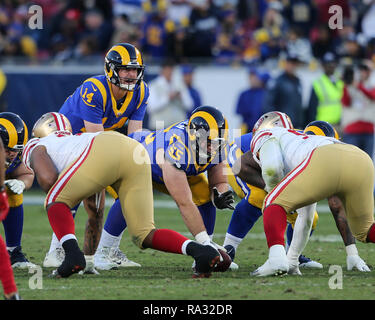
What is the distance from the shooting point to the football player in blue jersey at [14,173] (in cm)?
676

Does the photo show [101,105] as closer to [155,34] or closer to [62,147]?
[62,147]

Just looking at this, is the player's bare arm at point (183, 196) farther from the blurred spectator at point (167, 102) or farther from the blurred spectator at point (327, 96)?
the blurred spectator at point (167, 102)

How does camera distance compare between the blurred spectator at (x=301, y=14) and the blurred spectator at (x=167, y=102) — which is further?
the blurred spectator at (x=301, y=14)

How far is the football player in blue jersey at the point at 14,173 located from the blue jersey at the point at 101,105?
63 centimetres

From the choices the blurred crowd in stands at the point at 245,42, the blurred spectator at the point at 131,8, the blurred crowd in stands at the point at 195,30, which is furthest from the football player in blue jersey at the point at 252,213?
the blurred spectator at the point at 131,8

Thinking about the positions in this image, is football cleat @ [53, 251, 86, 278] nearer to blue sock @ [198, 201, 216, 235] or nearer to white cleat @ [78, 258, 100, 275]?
white cleat @ [78, 258, 100, 275]

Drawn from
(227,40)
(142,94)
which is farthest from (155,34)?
(142,94)

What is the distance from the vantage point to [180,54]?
570 inches

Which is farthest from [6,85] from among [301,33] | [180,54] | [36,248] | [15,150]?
[15,150]

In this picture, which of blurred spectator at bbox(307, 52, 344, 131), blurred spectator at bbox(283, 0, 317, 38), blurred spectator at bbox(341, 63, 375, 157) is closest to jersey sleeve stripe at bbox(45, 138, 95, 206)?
blurred spectator at bbox(341, 63, 375, 157)

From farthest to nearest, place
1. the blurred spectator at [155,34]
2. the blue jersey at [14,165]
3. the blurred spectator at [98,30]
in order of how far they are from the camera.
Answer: the blurred spectator at [98,30]
the blurred spectator at [155,34]
the blue jersey at [14,165]

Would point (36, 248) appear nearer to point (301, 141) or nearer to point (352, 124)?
point (301, 141)

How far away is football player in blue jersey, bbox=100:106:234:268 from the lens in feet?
20.6

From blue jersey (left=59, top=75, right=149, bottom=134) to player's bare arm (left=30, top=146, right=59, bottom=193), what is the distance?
128 centimetres
